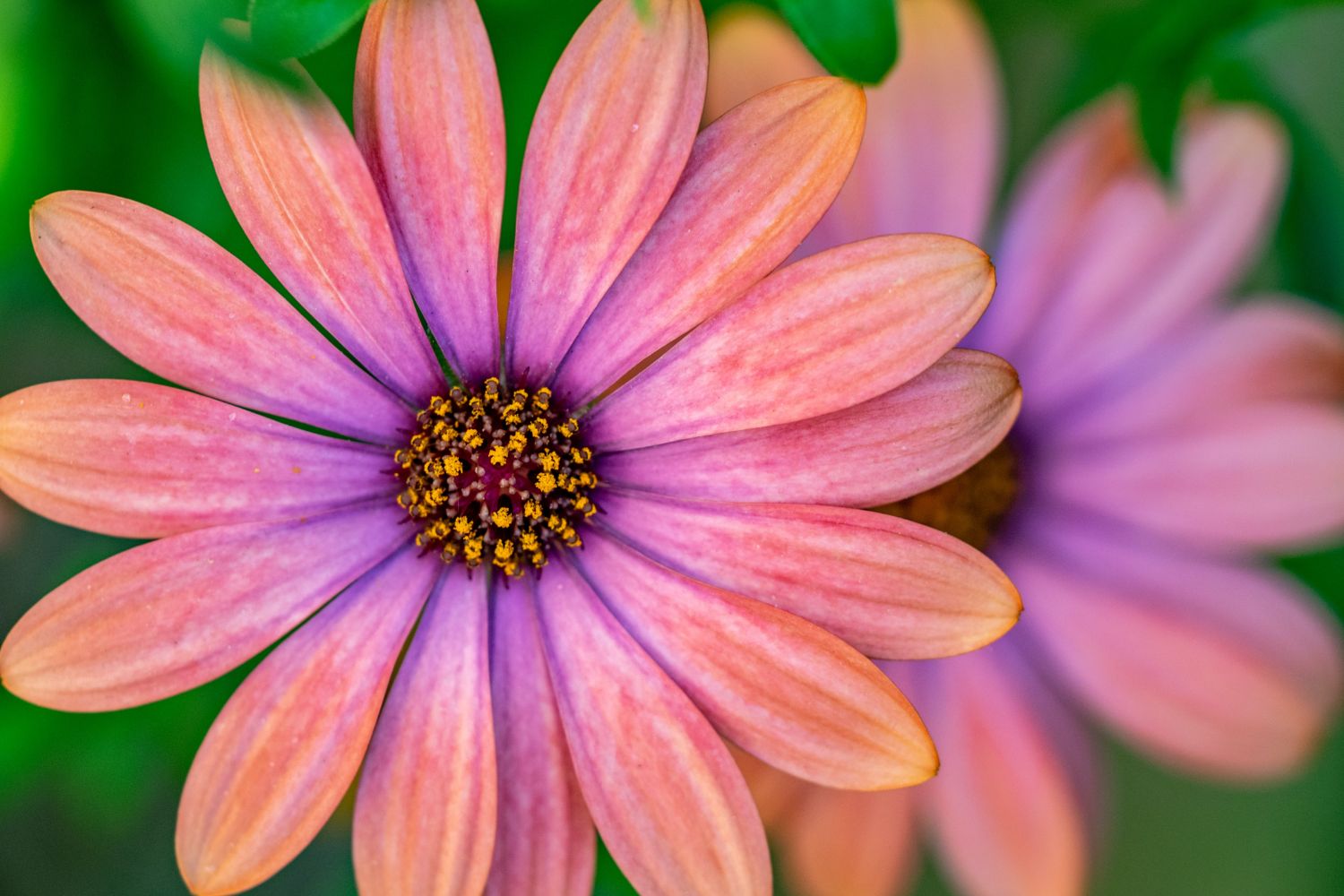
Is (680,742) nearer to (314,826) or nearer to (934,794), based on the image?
(314,826)

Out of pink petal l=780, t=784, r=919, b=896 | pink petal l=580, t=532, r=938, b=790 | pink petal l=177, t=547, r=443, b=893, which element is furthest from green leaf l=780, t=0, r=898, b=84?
pink petal l=780, t=784, r=919, b=896

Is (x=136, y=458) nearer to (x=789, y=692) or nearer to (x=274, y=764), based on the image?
(x=274, y=764)

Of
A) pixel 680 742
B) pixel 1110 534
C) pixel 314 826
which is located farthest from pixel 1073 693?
pixel 314 826

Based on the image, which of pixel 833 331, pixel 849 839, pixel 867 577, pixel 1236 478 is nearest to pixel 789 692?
pixel 867 577

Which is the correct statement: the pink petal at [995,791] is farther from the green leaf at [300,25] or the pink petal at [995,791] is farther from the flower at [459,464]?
the green leaf at [300,25]

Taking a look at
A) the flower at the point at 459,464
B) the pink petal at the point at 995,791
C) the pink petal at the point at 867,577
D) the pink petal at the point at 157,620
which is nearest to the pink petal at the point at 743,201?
the flower at the point at 459,464

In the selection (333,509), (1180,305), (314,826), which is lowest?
(314,826)
